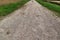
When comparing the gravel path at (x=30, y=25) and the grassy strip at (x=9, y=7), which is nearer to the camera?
the gravel path at (x=30, y=25)

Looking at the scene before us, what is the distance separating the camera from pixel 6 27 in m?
7.87

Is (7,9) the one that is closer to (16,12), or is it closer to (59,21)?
(16,12)

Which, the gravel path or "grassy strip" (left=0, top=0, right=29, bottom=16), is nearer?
the gravel path

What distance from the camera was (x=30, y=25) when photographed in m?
8.27

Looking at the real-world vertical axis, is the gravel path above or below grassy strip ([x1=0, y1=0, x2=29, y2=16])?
below

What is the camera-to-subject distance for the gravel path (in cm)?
744

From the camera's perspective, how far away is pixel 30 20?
873 cm

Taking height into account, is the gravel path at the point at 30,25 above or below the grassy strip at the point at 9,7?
below

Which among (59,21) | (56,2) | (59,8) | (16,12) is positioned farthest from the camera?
(56,2)

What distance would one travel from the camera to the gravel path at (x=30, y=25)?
7438mm

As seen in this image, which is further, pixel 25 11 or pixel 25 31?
pixel 25 11

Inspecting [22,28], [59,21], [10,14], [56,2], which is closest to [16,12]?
[10,14]

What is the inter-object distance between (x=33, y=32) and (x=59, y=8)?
2.83m

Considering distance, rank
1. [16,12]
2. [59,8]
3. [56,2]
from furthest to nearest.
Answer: [56,2], [59,8], [16,12]
